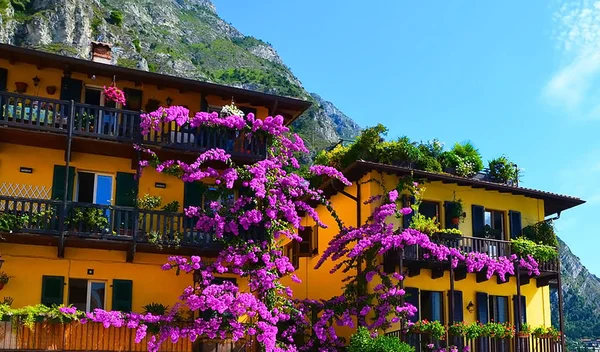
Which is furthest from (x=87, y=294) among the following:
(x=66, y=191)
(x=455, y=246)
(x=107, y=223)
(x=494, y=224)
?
(x=494, y=224)

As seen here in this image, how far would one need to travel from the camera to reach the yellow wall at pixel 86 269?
22.9 m

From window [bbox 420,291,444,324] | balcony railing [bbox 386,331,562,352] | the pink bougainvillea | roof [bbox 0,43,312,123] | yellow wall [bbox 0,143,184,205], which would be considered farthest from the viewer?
window [bbox 420,291,444,324]

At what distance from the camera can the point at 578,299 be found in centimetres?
11238

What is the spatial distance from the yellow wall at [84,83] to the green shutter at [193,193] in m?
2.74

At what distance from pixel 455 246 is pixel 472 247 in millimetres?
794

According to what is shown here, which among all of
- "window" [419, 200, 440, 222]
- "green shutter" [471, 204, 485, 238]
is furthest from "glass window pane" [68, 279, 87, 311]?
"green shutter" [471, 204, 485, 238]

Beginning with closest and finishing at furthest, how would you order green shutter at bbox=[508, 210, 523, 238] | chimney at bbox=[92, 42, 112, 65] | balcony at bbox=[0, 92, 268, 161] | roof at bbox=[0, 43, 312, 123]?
1. balcony at bbox=[0, 92, 268, 161]
2. roof at bbox=[0, 43, 312, 123]
3. chimney at bbox=[92, 42, 112, 65]
4. green shutter at bbox=[508, 210, 523, 238]

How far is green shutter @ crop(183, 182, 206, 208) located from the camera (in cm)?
2539

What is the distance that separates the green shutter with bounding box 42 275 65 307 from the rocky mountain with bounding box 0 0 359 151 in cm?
6011

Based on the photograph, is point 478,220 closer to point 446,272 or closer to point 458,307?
point 446,272

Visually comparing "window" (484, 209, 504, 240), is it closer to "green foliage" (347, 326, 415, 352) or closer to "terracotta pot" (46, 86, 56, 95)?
"green foliage" (347, 326, 415, 352)

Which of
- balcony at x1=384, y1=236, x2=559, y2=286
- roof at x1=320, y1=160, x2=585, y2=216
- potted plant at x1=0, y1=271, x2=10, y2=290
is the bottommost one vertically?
potted plant at x1=0, y1=271, x2=10, y2=290

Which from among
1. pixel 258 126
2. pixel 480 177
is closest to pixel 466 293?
pixel 480 177

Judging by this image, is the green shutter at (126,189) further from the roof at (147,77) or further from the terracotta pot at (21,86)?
the terracotta pot at (21,86)
